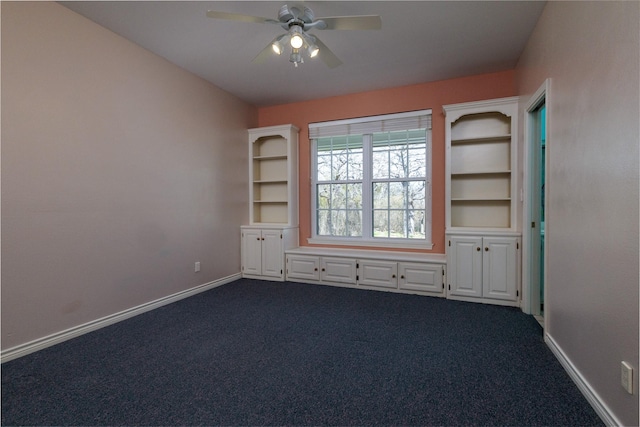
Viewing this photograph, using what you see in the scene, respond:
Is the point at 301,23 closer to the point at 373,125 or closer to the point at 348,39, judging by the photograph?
the point at 348,39

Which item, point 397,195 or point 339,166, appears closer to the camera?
point 397,195

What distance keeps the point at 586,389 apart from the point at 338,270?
2.67 metres

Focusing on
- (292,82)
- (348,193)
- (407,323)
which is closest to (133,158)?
(292,82)

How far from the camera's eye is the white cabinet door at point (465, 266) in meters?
3.31

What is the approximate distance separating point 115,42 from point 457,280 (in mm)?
4215

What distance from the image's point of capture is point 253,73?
3.65 meters

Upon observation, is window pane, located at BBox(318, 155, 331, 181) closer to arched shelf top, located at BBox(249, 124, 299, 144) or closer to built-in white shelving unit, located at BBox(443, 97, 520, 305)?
arched shelf top, located at BBox(249, 124, 299, 144)

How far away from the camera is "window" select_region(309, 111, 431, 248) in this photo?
4074 millimetres

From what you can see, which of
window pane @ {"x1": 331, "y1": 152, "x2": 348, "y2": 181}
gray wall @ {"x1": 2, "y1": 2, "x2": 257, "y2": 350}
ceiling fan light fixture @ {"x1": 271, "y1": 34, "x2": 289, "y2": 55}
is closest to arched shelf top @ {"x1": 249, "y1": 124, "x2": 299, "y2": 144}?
window pane @ {"x1": 331, "y1": 152, "x2": 348, "y2": 181}

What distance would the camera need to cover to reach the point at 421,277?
3570 millimetres

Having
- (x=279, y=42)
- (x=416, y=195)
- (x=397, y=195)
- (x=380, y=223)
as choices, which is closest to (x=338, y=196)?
(x=380, y=223)

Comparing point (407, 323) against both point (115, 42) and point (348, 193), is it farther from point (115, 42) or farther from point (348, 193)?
point (115, 42)

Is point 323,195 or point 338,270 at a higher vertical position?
point 323,195

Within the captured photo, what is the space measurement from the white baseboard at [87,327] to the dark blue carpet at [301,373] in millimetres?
71
